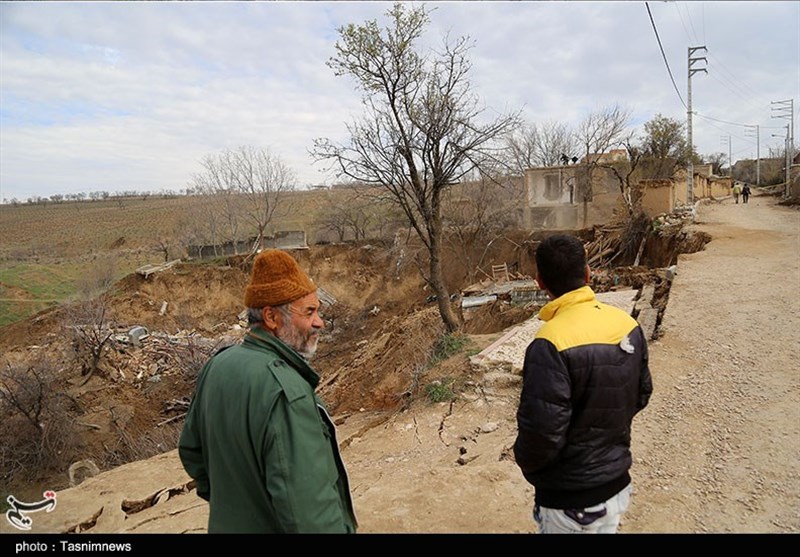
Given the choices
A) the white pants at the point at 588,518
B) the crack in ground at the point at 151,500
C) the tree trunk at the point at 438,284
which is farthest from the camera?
the tree trunk at the point at 438,284

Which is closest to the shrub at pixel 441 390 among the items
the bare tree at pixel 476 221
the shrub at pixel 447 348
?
the shrub at pixel 447 348

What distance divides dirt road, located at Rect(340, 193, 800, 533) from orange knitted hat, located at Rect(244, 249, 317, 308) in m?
2.33

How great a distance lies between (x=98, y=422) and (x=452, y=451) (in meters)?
11.1

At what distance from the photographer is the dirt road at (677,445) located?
136 inches

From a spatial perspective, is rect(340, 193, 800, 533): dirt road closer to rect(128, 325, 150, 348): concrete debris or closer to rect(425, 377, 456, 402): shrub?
rect(425, 377, 456, 402): shrub

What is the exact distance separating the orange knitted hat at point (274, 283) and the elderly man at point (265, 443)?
0.42ft

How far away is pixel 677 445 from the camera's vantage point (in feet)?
14.6

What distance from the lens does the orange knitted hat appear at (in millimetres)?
1842

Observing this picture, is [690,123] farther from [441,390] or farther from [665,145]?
[441,390]

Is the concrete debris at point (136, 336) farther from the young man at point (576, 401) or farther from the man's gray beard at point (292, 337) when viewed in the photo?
the young man at point (576, 401)

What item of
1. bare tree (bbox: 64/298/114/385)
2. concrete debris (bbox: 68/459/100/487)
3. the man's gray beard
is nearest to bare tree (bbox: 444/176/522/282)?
bare tree (bbox: 64/298/114/385)

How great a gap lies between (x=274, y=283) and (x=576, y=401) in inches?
51.5
